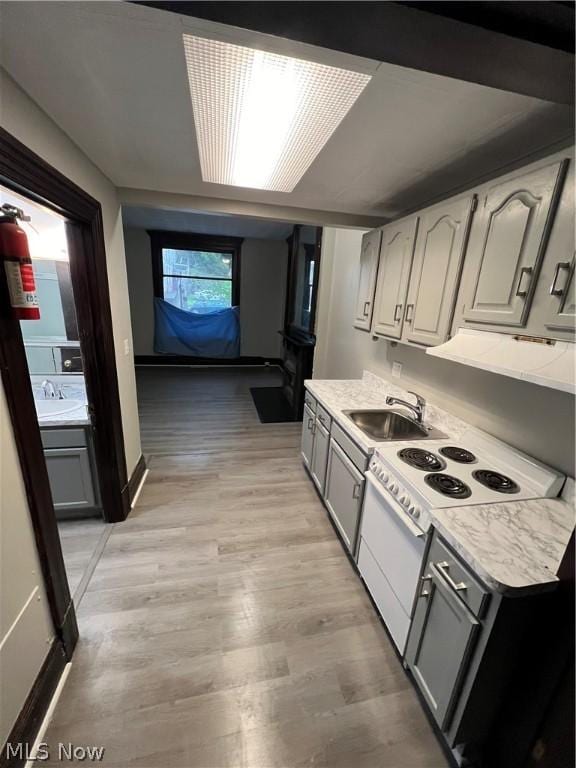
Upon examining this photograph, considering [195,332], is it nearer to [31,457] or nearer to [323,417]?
[323,417]

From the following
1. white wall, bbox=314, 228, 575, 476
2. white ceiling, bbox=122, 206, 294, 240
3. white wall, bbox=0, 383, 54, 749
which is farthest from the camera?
white ceiling, bbox=122, 206, 294, 240

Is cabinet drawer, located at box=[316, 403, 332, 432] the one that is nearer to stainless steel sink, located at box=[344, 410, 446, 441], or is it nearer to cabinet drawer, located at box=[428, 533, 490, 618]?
stainless steel sink, located at box=[344, 410, 446, 441]

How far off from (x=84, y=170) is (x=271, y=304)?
500 centimetres

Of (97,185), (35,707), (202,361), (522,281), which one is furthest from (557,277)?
(202,361)

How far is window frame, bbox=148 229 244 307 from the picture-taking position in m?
5.66

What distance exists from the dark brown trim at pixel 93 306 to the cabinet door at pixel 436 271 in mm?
1839

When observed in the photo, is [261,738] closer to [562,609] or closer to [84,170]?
[562,609]

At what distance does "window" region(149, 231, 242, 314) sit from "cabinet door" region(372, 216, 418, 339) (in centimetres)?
457

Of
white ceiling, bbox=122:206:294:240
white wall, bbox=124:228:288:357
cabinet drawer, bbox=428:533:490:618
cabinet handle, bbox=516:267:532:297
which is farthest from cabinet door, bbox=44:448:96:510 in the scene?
white wall, bbox=124:228:288:357

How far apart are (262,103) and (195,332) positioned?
545 cm

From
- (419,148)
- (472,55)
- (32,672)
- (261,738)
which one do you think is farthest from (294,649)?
(419,148)

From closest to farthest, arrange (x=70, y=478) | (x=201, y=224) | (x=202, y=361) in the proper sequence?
1. (x=70, y=478)
2. (x=201, y=224)
3. (x=202, y=361)

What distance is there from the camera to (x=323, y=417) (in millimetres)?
2281

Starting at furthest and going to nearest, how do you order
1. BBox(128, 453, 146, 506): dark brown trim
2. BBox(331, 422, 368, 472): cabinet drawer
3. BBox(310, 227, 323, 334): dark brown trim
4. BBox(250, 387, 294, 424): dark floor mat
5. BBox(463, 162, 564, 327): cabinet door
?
BBox(250, 387, 294, 424): dark floor mat
BBox(310, 227, 323, 334): dark brown trim
BBox(128, 453, 146, 506): dark brown trim
BBox(331, 422, 368, 472): cabinet drawer
BBox(463, 162, 564, 327): cabinet door
